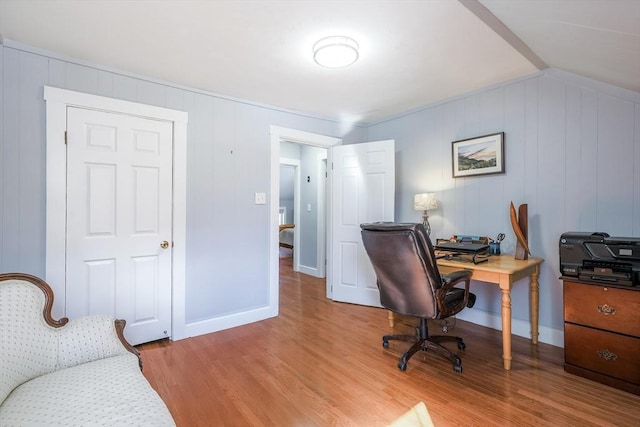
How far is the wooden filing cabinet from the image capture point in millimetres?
1836

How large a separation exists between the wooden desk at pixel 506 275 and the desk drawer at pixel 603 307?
12.8 inches

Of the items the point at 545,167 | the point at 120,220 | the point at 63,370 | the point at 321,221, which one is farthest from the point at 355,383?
the point at 321,221

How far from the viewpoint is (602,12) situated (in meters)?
Answer: 1.44

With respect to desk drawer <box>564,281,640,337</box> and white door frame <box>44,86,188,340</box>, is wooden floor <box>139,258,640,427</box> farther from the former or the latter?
white door frame <box>44,86,188,340</box>

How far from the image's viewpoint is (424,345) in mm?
2354

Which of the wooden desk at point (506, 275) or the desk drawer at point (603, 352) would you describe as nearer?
the desk drawer at point (603, 352)

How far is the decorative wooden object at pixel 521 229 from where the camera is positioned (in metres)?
2.46

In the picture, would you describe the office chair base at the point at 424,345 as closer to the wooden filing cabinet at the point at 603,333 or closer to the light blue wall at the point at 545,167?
the wooden filing cabinet at the point at 603,333

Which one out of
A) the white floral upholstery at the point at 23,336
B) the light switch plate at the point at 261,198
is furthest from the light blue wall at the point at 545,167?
the white floral upholstery at the point at 23,336

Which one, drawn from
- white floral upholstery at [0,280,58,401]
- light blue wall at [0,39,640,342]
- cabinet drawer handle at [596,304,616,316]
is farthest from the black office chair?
white floral upholstery at [0,280,58,401]

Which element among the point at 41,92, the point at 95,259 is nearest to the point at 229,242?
the point at 95,259

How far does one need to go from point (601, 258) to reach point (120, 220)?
3.54 metres

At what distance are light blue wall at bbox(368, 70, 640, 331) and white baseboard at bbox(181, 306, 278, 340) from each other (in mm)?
2099

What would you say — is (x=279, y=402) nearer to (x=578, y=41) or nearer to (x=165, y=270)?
(x=165, y=270)
